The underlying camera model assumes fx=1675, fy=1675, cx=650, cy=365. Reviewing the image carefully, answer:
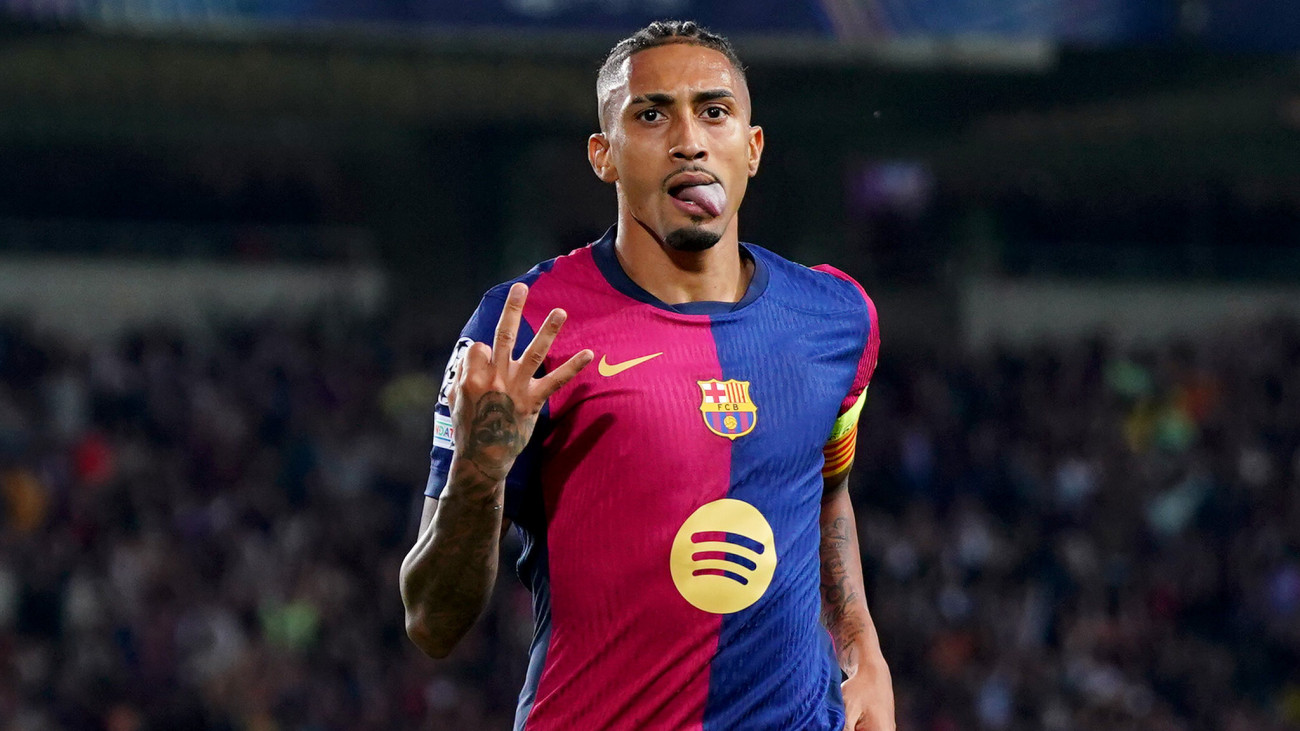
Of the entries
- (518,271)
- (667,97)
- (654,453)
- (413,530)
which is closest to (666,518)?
(654,453)

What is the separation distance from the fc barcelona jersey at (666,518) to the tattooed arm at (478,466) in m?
0.14

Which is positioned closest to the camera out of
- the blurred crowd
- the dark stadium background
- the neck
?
the neck

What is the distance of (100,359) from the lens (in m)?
13.7

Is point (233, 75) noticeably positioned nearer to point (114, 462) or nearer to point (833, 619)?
point (114, 462)

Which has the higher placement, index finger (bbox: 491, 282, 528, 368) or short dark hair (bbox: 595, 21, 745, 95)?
short dark hair (bbox: 595, 21, 745, 95)

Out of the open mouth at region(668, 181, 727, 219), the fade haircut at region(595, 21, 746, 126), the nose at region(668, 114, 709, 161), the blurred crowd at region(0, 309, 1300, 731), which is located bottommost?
the blurred crowd at region(0, 309, 1300, 731)

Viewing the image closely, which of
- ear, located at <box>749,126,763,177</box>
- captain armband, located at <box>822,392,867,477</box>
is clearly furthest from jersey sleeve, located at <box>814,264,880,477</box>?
ear, located at <box>749,126,763,177</box>

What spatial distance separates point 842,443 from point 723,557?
20.7 inches

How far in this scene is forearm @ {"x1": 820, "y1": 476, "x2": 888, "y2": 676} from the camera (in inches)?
129

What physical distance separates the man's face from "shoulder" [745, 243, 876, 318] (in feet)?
0.64

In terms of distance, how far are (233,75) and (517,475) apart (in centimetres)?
1286

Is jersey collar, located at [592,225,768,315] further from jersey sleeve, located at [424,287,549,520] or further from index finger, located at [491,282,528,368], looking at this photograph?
index finger, located at [491,282,528,368]

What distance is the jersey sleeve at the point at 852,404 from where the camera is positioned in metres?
3.23

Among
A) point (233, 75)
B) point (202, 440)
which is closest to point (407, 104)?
point (233, 75)
